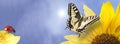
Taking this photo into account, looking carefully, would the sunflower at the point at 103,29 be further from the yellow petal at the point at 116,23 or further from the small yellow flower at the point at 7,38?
the small yellow flower at the point at 7,38

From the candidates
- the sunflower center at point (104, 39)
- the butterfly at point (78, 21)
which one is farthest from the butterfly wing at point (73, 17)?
the sunflower center at point (104, 39)

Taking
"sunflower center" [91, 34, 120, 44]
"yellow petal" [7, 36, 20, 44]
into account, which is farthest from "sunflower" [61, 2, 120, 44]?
"yellow petal" [7, 36, 20, 44]

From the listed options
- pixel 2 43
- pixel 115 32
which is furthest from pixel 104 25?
pixel 2 43

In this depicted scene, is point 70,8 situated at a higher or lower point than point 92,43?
higher

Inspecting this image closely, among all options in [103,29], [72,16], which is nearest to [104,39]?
[103,29]

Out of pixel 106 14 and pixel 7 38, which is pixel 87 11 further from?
pixel 7 38

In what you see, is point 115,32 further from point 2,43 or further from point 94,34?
point 2,43
